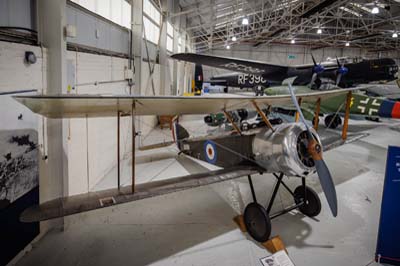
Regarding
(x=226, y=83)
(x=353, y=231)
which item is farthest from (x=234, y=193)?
(x=226, y=83)

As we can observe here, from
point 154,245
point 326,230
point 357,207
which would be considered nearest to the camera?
point 154,245

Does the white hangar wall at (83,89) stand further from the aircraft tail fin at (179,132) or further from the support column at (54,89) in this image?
the aircraft tail fin at (179,132)

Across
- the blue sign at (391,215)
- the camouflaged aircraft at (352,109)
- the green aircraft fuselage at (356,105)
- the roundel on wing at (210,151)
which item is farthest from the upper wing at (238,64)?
the blue sign at (391,215)

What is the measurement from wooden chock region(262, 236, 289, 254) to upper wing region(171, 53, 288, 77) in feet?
22.4

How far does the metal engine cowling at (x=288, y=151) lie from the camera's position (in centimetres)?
289

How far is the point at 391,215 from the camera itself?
8.73 feet

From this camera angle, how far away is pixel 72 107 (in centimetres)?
221

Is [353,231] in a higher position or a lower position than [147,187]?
lower

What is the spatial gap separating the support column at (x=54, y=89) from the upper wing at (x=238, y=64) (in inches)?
234

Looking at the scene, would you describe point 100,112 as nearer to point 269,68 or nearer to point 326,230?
point 326,230

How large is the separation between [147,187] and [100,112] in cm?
96

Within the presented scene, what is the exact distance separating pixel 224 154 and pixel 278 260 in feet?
5.53

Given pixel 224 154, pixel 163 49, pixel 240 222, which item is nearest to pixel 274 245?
pixel 240 222

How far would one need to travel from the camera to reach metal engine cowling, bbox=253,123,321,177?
289 centimetres
